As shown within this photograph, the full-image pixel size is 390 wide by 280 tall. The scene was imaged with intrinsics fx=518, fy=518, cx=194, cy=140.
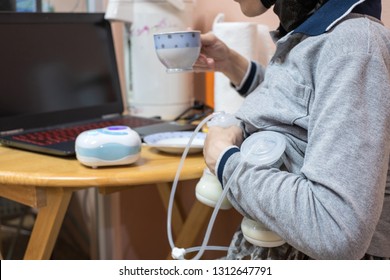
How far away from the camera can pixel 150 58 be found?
143cm

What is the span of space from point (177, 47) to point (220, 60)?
0.23 m

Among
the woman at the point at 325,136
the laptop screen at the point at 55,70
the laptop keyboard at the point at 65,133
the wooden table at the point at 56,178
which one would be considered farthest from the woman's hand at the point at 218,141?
the laptop screen at the point at 55,70

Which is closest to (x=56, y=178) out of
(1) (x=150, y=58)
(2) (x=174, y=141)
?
(2) (x=174, y=141)

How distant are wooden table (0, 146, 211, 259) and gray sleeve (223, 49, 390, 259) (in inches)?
12.5

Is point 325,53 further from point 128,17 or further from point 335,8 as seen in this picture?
point 128,17

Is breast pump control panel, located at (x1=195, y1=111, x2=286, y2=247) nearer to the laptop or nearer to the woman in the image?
the woman

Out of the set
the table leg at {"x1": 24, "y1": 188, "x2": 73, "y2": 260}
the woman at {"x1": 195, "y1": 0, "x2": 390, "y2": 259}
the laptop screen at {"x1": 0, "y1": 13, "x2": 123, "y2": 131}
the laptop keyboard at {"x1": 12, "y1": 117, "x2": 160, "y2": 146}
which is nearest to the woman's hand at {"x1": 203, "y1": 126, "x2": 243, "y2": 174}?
the woman at {"x1": 195, "y1": 0, "x2": 390, "y2": 259}

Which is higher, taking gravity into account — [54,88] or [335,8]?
[335,8]

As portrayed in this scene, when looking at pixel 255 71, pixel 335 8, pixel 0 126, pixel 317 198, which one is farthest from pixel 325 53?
pixel 0 126

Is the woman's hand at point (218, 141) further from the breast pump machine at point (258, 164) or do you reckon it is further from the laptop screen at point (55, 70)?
the laptop screen at point (55, 70)

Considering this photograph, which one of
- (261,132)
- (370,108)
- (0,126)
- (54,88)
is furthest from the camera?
(54,88)

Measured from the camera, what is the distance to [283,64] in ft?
2.54

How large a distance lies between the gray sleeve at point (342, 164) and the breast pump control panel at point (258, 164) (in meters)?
0.06

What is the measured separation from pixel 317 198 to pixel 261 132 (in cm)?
15
